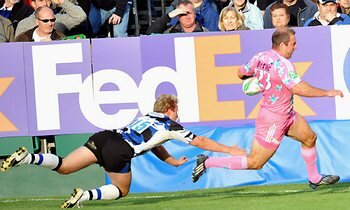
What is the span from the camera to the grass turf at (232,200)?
42.9 ft

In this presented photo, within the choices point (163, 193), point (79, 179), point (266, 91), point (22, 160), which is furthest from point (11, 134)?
point (266, 91)

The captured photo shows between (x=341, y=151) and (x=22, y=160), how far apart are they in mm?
5147

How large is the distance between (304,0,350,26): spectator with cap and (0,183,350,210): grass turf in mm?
2889

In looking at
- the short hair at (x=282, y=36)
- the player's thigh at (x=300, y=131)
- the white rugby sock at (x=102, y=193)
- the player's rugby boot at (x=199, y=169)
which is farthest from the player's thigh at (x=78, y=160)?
the short hair at (x=282, y=36)

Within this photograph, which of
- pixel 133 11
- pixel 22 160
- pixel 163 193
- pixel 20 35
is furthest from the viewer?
pixel 133 11

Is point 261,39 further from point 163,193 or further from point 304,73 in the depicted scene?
point 163,193

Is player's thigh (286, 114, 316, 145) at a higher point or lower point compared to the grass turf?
higher

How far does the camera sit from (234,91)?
1684cm

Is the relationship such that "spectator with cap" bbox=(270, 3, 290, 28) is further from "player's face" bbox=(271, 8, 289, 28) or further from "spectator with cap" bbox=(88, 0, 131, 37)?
"spectator with cap" bbox=(88, 0, 131, 37)

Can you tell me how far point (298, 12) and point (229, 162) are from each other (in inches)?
190

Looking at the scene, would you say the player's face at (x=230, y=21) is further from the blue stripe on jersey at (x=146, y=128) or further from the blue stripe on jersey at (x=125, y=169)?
the blue stripe on jersey at (x=125, y=169)

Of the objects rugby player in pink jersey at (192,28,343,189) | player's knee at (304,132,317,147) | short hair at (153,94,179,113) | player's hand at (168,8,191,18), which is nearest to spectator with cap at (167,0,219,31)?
player's hand at (168,8,191,18)

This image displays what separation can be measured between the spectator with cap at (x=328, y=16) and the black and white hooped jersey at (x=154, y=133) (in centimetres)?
473

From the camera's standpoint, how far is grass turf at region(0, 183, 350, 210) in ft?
42.9
